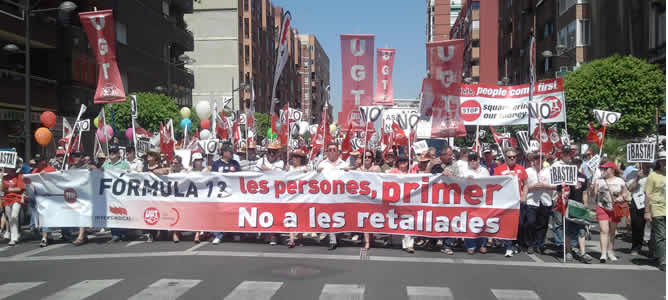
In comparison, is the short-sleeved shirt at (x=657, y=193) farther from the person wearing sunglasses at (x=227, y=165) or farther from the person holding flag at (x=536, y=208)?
the person wearing sunglasses at (x=227, y=165)

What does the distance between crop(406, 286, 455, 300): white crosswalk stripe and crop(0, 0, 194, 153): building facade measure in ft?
67.8

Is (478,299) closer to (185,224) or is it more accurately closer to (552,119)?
(185,224)

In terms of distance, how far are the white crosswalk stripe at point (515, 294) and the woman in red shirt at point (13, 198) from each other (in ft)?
27.9

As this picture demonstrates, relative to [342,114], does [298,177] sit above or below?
below

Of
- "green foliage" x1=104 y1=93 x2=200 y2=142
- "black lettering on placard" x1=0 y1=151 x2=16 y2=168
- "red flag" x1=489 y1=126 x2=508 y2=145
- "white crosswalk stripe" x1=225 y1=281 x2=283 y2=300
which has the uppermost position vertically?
"green foliage" x1=104 y1=93 x2=200 y2=142

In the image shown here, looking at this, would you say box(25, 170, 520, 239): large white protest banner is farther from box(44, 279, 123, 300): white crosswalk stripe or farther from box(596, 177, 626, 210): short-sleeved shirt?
box(44, 279, 123, 300): white crosswalk stripe

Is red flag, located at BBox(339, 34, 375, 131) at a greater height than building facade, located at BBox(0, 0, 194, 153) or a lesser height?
lesser

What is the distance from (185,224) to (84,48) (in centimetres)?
2432

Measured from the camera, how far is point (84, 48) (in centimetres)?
3209

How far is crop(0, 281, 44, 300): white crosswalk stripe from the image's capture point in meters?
7.11

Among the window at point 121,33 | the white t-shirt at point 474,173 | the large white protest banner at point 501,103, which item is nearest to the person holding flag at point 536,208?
the white t-shirt at point 474,173

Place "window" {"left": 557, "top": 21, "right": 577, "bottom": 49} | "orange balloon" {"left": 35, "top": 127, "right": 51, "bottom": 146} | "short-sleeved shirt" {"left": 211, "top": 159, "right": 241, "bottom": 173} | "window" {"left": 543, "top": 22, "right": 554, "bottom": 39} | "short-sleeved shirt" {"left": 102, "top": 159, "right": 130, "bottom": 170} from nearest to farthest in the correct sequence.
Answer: "short-sleeved shirt" {"left": 211, "top": 159, "right": 241, "bottom": 173} < "short-sleeved shirt" {"left": 102, "top": 159, "right": 130, "bottom": 170} < "orange balloon" {"left": 35, "top": 127, "right": 51, "bottom": 146} < "window" {"left": 557, "top": 21, "right": 577, "bottom": 49} < "window" {"left": 543, "top": 22, "right": 554, "bottom": 39}

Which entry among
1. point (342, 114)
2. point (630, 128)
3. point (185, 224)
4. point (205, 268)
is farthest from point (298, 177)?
point (630, 128)

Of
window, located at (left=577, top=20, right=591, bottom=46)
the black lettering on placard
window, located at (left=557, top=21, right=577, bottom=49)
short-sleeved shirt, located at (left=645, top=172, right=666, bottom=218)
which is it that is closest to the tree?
window, located at (left=577, top=20, right=591, bottom=46)
